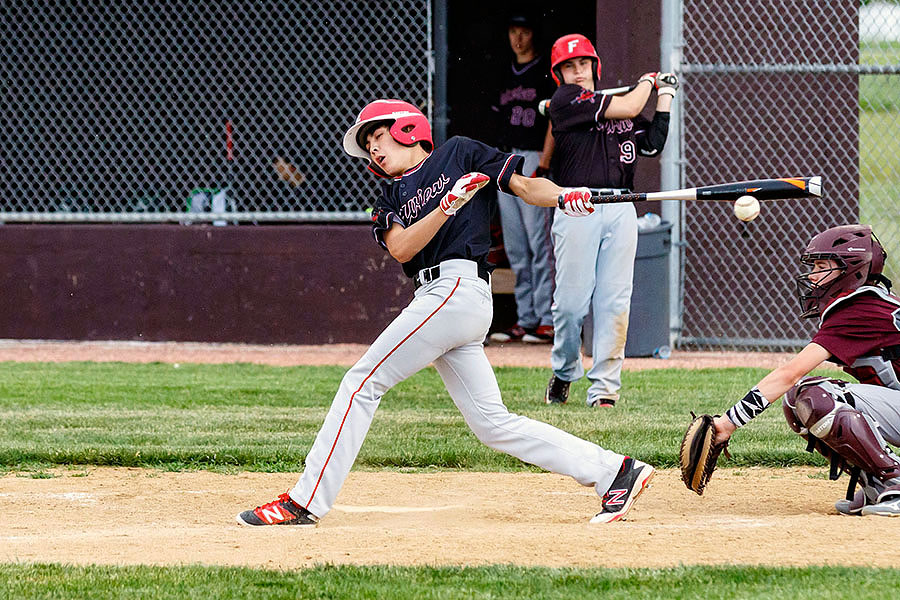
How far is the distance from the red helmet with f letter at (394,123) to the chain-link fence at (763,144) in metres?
6.02

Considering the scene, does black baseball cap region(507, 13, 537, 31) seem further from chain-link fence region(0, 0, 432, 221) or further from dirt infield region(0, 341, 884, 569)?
dirt infield region(0, 341, 884, 569)

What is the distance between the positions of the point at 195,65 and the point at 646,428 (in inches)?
329

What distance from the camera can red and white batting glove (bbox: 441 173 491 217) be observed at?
4.28 meters

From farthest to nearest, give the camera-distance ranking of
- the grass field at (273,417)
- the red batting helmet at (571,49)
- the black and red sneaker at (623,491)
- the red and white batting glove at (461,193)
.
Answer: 1. the red batting helmet at (571,49)
2. the grass field at (273,417)
3. the black and red sneaker at (623,491)
4. the red and white batting glove at (461,193)

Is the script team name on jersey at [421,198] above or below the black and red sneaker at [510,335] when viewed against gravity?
above

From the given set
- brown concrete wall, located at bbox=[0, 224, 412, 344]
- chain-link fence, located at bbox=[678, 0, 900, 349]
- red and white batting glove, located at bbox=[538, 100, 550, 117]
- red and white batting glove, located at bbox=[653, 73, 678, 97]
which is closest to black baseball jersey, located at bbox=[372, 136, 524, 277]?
red and white batting glove, located at bbox=[653, 73, 678, 97]

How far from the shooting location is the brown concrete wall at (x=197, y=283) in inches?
432

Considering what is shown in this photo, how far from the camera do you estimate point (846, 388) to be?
4676mm

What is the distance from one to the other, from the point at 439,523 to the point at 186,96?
9573 millimetres

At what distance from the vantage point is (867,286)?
4609mm

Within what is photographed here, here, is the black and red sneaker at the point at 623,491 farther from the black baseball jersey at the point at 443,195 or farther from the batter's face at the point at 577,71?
the batter's face at the point at 577,71

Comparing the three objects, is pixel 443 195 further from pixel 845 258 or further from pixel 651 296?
pixel 651 296

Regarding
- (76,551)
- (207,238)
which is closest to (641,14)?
(207,238)

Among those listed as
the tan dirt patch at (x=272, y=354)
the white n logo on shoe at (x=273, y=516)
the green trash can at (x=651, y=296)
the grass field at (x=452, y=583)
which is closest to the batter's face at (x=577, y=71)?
the green trash can at (x=651, y=296)
